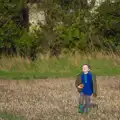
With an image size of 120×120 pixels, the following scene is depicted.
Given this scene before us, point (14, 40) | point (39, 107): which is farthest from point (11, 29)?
point (39, 107)

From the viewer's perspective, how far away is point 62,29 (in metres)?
29.5

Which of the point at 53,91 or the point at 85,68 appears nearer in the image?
the point at 85,68

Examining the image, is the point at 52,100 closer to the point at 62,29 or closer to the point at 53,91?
the point at 53,91

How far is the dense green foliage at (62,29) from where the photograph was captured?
29.2 metres

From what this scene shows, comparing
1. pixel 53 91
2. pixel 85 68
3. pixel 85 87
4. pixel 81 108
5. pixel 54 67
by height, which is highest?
pixel 85 68

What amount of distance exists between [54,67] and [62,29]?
12.3 feet

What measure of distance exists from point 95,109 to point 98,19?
18713 millimetres

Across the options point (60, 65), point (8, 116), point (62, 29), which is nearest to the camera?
point (8, 116)

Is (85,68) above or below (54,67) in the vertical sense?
above

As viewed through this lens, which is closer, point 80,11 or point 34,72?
point 34,72

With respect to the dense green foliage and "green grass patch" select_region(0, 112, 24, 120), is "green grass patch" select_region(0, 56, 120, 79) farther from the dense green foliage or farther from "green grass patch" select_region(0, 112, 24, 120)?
"green grass patch" select_region(0, 112, 24, 120)

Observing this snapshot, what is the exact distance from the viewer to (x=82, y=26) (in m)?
29.9

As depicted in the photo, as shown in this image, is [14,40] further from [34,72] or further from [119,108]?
[119,108]

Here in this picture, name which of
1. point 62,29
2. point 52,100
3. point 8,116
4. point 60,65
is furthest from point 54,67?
point 8,116
